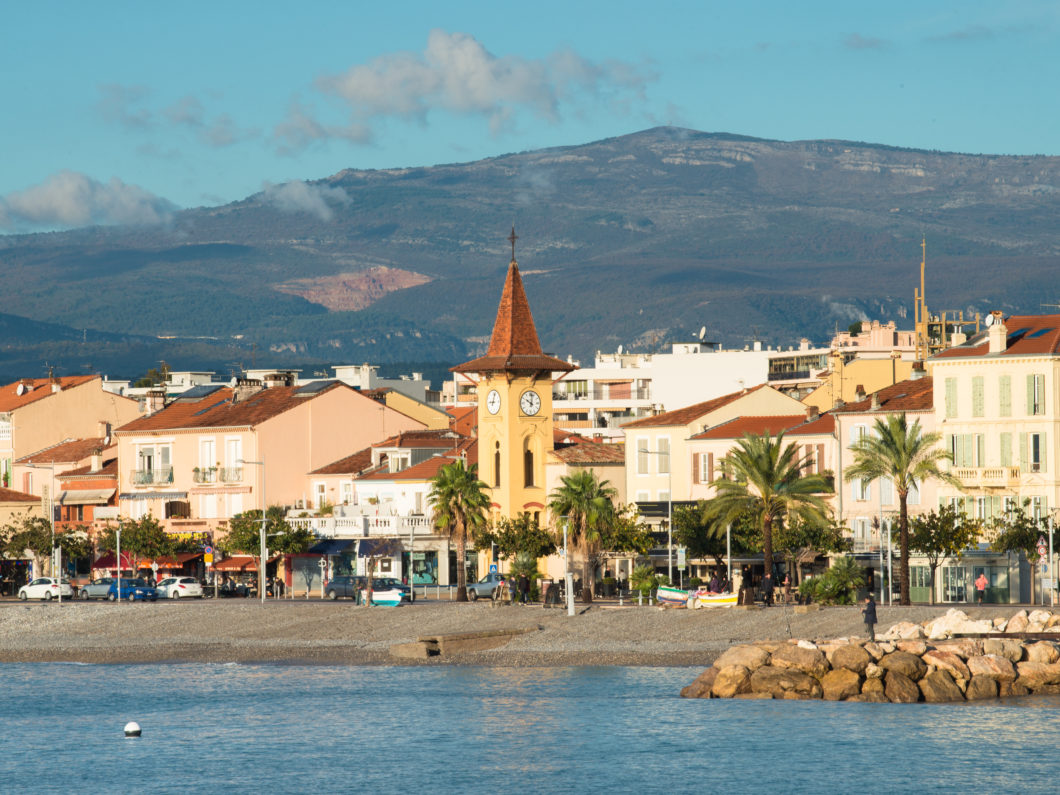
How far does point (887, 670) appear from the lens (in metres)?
58.8

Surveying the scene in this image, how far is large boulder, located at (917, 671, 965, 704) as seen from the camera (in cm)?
5831

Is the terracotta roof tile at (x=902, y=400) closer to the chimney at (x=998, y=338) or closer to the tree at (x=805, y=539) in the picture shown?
the chimney at (x=998, y=338)

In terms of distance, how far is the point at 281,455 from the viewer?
108 m

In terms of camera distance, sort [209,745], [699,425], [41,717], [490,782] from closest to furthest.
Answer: [490,782], [209,745], [41,717], [699,425]

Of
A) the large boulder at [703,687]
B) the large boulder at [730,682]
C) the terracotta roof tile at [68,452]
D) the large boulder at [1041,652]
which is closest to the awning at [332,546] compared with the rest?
the terracotta roof tile at [68,452]

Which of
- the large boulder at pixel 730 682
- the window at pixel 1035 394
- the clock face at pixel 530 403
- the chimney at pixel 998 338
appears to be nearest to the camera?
the large boulder at pixel 730 682

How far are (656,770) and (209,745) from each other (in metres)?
13.7

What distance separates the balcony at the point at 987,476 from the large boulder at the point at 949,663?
23.0m

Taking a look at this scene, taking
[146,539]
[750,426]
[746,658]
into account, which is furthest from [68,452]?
[746,658]

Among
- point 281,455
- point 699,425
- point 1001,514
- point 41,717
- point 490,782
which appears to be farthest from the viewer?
point 281,455

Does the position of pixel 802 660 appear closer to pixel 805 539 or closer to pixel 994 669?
pixel 994 669

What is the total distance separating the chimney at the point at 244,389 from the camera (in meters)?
116

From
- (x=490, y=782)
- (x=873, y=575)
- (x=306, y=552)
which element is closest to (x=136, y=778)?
(x=490, y=782)

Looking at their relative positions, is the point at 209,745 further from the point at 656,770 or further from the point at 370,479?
the point at 370,479
